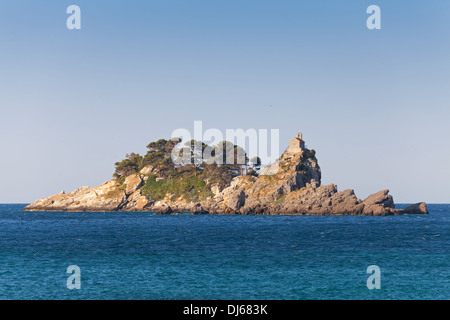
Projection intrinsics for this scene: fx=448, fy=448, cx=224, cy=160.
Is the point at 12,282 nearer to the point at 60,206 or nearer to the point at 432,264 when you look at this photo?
the point at 432,264

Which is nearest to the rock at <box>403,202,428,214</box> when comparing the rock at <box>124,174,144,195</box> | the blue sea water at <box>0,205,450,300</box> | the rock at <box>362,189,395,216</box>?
the rock at <box>362,189,395,216</box>

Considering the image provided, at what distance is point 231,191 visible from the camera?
16875 centimetres

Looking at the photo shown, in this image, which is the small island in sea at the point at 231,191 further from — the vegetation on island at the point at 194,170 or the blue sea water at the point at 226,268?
the blue sea water at the point at 226,268

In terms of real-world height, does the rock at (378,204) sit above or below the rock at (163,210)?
above

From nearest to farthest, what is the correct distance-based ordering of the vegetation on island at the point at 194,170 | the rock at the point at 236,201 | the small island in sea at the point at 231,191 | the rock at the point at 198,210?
1. the small island in sea at the point at 231,191
2. the rock at the point at 236,201
3. the rock at the point at 198,210
4. the vegetation on island at the point at 194,170

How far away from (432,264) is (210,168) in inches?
5706

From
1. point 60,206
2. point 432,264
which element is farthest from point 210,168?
point 432,264

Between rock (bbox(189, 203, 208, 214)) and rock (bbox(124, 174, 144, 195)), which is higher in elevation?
rock (bbox(124, 174, 144, 195))

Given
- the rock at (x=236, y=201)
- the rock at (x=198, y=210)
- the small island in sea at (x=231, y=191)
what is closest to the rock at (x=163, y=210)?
the small island in sea at (x=231, y=191)

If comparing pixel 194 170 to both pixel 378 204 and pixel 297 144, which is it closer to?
pixel 297 144

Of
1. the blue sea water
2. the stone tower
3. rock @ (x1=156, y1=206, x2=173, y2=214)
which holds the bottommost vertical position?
rock @ (x1=156, y1=206, x2=173, y2=214)

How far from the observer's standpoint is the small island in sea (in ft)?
476

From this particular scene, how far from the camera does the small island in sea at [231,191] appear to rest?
476ft

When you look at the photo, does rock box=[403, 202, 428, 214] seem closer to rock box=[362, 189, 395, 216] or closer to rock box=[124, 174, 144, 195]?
rock box=[362, 189, 395, 216]
